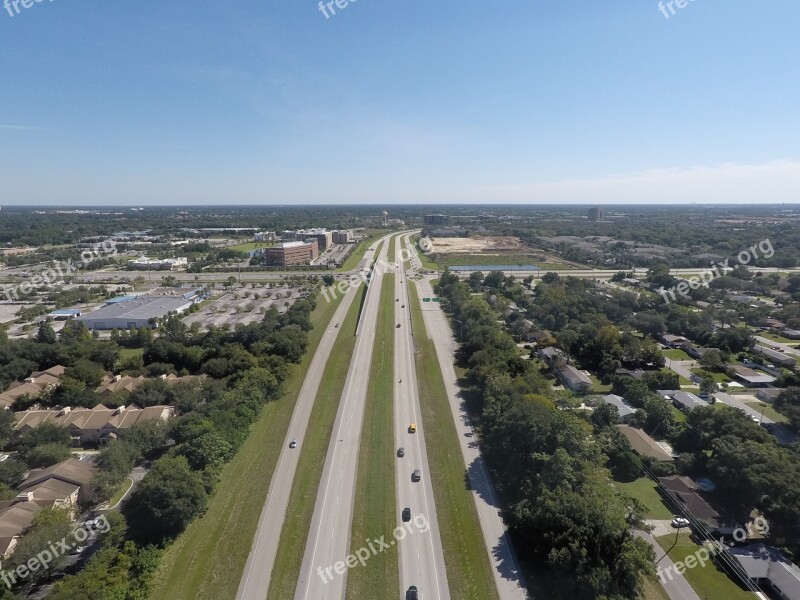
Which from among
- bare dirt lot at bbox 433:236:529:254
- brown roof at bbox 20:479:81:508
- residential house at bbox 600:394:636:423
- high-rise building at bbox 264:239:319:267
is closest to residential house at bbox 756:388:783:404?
residential house at bbox 600:394:636:423

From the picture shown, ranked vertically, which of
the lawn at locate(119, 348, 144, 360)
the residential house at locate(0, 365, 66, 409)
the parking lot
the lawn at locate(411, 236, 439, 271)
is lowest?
the lawn at locate(119, 348, 144, 360)

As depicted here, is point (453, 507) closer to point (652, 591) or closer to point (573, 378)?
point (652, 591)

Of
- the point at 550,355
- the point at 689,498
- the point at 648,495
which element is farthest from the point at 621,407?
the point at 550,355

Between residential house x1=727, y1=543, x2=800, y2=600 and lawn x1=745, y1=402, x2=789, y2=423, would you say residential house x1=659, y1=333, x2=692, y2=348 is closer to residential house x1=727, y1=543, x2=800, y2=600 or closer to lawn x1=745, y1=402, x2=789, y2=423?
lawn x1=745, y1=402, x2=789, y2=423

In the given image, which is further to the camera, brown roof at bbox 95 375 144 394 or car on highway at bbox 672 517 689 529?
brown roof at bbox 95 375 144 394

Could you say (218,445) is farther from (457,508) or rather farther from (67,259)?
(67,259)

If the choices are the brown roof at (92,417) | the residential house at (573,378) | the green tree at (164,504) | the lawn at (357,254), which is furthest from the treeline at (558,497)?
the lawn at (357,254)
